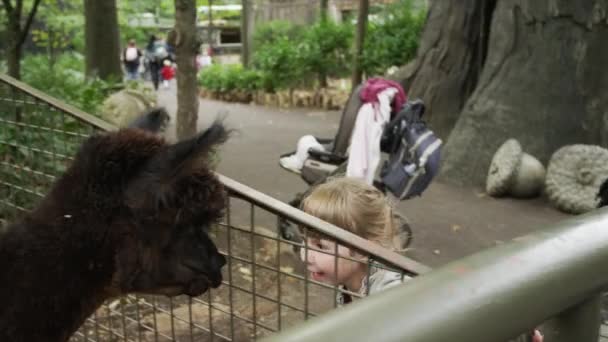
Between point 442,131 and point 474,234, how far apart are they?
148 inches

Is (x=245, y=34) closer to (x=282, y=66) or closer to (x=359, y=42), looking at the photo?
(x=282, y=66)

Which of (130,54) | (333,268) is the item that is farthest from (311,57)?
(333,268)

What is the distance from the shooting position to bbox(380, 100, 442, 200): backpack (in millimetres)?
4820

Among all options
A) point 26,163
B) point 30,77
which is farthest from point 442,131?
point 26,163

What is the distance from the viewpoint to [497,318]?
25.4 inches

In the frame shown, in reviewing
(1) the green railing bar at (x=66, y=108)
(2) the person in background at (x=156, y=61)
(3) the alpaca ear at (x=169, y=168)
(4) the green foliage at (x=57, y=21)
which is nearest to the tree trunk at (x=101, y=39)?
(4) the green foliage at (x=57, y=21)

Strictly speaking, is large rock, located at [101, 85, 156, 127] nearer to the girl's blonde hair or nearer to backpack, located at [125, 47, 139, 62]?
the girl's blonde hair

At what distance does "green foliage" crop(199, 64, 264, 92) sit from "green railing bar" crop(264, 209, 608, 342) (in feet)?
55.6

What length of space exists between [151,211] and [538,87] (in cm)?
695

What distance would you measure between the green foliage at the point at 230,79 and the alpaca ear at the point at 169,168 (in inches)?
621

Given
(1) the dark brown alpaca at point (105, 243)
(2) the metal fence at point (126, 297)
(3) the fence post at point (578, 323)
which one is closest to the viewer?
(3) the fence post at point (578, 323)

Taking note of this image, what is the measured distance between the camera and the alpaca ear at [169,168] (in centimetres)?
176

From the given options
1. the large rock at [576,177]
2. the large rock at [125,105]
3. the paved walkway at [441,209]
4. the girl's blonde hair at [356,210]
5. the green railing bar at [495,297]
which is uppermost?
the green railing bar at [495,297]

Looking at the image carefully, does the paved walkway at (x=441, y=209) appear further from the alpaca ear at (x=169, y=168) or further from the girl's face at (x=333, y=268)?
the alpaca ear at (x=169, y=168)
